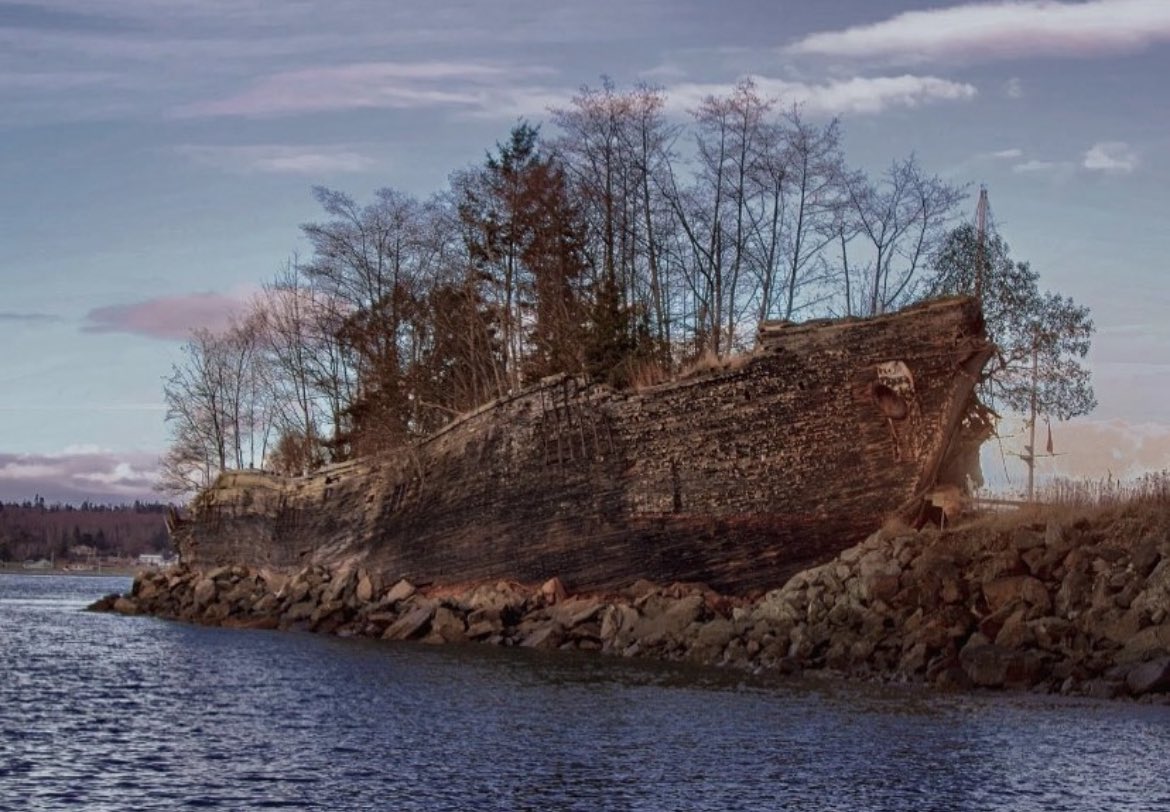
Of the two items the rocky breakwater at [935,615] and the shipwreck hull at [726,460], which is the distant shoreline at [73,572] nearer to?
the shipwreck hull at [726,460]

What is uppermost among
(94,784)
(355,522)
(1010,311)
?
(1010,311)

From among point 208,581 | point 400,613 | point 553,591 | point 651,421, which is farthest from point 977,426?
point 208,581

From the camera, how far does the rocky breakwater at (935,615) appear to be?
1995 centimetres

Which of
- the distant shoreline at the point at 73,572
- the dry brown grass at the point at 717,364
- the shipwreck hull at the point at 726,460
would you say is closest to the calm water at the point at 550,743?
the shipwreck hull at the point at 726,460

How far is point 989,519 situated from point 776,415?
16.5 ft

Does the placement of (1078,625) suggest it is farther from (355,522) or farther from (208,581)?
(208,581)

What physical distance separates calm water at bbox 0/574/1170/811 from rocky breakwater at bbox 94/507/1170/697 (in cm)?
125

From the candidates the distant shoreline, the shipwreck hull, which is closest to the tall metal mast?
the shipwreck hull

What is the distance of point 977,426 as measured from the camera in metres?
28.4

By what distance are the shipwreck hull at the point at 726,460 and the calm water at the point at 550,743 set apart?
5.48m

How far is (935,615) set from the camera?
72.9 feet

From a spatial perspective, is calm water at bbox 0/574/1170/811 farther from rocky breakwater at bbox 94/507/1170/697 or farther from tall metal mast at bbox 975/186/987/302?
tall metal mast at bbox 975/186/987/302

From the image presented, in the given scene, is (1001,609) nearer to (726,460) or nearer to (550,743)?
(726,460)

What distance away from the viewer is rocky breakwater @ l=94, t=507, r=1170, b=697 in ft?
65.5
